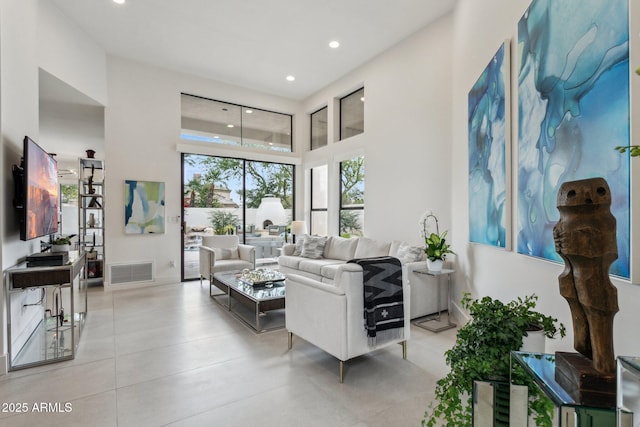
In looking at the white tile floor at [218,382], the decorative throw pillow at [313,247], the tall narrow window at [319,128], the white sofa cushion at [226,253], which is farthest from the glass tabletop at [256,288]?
the tall narrow window at [319,128]

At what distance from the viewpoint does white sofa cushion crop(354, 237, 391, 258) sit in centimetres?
497

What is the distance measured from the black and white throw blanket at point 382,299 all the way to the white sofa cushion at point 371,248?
2307mm

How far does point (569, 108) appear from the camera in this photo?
5.14ft

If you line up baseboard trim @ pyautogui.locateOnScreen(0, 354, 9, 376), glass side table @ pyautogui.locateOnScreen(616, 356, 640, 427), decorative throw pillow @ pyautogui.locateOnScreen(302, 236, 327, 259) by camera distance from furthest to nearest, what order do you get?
decorative throw pillow @ pyautogui.locateOnScreen(302, 236, 327, 259) → baseboard trim @ pyautogui.locateOnScreen(0, 354, 9, 376) → glass side table @ pyautogui.locateOnScreen(616, 356, 640, 427)

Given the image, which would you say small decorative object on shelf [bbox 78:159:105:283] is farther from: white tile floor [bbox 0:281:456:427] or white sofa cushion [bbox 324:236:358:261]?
white sofa cushion [bbox 324:236:358:261]

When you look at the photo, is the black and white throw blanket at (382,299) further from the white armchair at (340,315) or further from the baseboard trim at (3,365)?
the baseboard trim at (3,365)

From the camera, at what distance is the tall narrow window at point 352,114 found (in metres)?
6.23

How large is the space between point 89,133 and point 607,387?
30.1ft

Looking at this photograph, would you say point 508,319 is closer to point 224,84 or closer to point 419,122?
point 419,122

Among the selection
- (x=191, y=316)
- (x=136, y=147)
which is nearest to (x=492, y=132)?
(x=191, y=316)

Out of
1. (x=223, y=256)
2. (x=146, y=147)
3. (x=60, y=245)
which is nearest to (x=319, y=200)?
(x=223, y=256)

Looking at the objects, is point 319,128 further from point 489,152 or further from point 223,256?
point 489,152

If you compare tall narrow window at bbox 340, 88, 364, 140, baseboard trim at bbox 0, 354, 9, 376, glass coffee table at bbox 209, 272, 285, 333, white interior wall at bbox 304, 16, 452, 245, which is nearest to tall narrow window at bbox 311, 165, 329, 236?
tall narrow window at bbox 340, 88, 364, 140

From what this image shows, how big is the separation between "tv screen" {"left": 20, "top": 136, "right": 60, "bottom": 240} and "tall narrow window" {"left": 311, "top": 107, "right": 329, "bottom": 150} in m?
4.92
